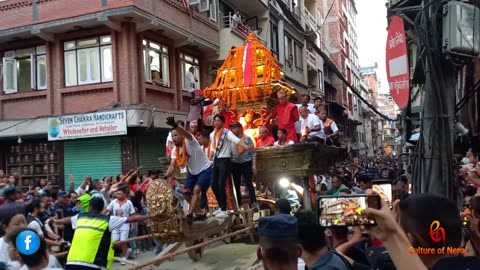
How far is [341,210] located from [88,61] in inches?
642

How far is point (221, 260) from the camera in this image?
9.01m

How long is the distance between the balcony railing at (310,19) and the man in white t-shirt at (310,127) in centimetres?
2646

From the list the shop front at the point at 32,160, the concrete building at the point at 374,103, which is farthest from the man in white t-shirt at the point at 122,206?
the concrete building at the point at 374,103

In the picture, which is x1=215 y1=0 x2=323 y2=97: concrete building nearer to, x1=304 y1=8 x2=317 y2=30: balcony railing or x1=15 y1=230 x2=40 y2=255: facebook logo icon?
x1=304 y1=8 x2=317 y2=30: balcony railing

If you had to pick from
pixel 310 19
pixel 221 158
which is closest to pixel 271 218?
pixel 221 158

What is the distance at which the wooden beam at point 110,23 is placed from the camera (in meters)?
16.0

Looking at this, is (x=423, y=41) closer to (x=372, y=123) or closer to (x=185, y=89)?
(x=185, y=89)

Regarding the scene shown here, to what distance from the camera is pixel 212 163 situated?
28.9 ft

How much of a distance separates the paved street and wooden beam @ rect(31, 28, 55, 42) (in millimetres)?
10147

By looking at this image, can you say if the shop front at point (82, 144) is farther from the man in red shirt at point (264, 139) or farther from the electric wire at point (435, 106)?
the electric wire at point (435, 106)

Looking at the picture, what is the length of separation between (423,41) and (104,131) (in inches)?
526

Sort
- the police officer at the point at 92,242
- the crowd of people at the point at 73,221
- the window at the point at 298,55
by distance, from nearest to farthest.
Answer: the crowd of people at the point at 73,221
the police officer at the point at 92,242
the window at the point at 298,55

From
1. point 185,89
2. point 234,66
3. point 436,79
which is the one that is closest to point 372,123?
point 185,89

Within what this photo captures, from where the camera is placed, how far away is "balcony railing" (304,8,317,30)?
1411 inches
